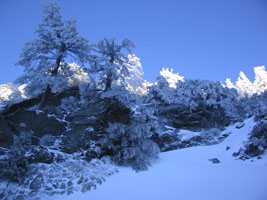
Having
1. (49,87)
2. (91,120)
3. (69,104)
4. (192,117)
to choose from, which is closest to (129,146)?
(91,120)

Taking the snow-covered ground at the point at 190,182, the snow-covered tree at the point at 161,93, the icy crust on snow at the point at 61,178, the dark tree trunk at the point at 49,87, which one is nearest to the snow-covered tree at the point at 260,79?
the snow-covered tree at the point at 161,93

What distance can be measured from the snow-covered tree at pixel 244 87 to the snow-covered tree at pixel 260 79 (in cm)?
183

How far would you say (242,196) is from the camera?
6.39 m

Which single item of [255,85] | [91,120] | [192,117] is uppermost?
[255,85]

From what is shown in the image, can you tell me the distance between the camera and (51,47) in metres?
14.5

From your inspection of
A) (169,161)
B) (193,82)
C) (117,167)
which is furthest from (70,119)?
(193,82)

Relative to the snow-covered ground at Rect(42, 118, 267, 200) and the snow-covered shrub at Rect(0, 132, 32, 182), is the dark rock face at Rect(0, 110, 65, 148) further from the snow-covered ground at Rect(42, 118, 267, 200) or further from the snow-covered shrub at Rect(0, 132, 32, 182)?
the snow-covered ground at Rect(42, 118, 267, 200)

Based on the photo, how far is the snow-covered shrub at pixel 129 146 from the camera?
10111 millimetres

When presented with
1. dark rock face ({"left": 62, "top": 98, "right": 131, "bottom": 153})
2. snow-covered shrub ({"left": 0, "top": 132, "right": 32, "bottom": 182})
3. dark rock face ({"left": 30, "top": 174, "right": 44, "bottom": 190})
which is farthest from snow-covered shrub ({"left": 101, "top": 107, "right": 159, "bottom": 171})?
snow-covered shrub ({"left": 0, "top": 132, "right": 32, "bottom": 182})

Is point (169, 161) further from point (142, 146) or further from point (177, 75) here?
point (177, 75)

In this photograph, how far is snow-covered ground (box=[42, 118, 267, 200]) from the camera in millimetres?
6773

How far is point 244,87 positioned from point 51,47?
51653mm

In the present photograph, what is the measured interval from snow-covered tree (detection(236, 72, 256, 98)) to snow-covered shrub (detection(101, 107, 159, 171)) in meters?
43.5

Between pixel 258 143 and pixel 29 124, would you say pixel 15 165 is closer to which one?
pixel 29 124
